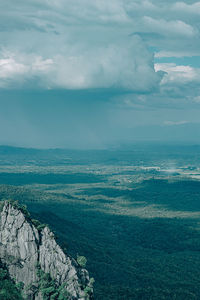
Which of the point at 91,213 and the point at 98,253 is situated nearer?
the point at 98,253

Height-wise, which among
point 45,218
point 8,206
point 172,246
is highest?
point 8,206

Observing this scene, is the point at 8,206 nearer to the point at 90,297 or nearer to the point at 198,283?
the point at 90,297

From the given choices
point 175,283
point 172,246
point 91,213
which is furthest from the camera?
point 91,213

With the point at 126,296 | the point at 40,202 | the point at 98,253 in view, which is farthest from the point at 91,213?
the point at 126,296

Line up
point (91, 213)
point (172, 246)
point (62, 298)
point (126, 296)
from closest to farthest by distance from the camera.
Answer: point (62, 298) < point (126, 296) < point (172, 246) < point (91, 213)

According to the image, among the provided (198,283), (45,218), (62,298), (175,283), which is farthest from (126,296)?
(45,218)

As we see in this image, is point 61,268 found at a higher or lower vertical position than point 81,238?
higher
